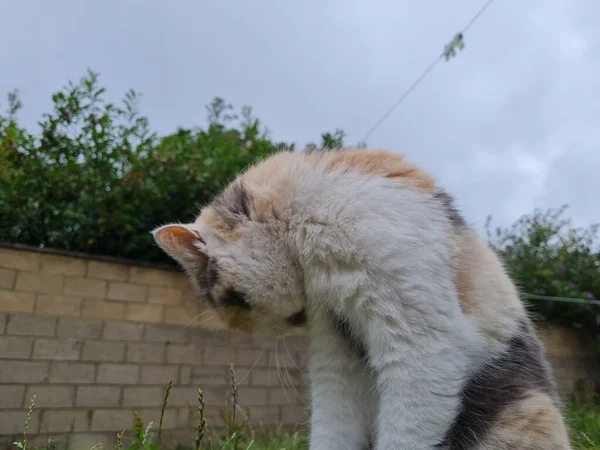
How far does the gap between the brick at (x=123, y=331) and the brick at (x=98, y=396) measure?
299 millimetres

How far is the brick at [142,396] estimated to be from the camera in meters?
3.05

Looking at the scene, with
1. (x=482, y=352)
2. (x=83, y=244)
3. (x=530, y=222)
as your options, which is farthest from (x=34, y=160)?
(x=530, y=222)

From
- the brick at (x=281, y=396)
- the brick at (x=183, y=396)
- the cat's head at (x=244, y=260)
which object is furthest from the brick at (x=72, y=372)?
the cat's head at (x=244, y=260)

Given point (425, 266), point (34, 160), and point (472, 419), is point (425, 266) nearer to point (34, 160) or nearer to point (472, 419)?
point (472, 419)

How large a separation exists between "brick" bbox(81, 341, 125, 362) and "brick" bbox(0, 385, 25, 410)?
0.35m

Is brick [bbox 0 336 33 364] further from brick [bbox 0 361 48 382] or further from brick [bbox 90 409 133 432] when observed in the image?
brick [bbox 90 409 133 432]

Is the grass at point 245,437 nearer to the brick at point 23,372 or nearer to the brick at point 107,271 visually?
the brick at point 23,372

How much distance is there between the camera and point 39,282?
9.49 ft

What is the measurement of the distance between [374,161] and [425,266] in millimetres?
334

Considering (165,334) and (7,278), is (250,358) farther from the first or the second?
(7,278)

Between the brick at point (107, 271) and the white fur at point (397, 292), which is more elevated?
the brick at point (107, 271)

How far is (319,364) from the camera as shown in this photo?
4.31 ft

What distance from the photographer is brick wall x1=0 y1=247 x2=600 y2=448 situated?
279 cm

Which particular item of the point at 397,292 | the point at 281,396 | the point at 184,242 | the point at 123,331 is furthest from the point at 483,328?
the point at 281,396
